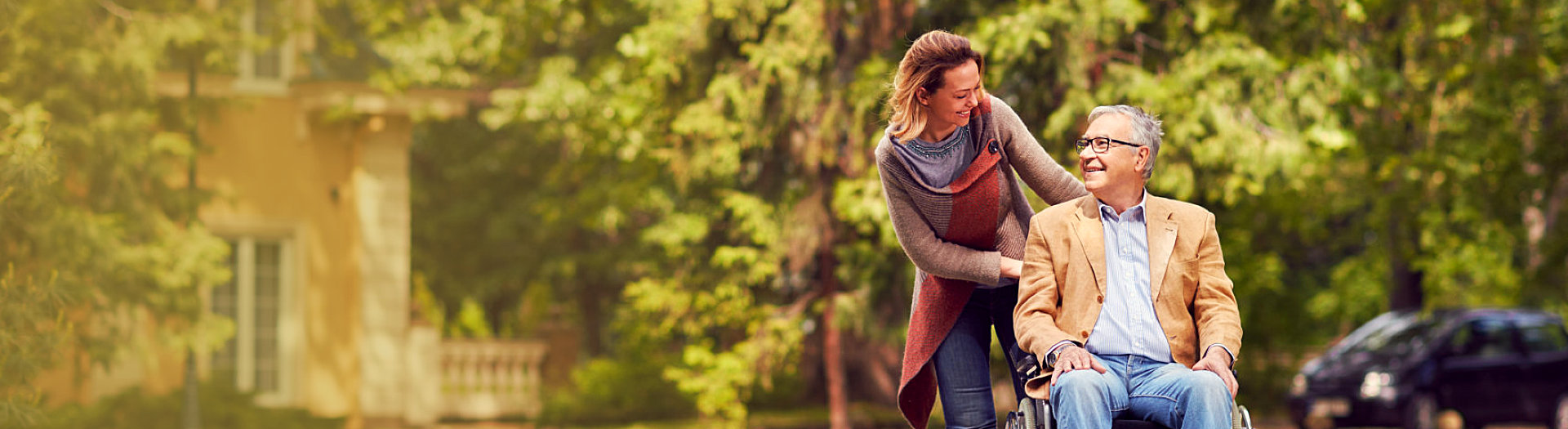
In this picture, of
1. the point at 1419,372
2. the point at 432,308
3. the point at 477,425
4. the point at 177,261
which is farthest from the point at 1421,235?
the point at 432,308

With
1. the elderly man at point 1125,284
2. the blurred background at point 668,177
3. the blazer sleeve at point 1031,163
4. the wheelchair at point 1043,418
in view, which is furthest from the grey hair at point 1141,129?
the blurred background at point 668,177

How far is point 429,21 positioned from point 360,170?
1934 millimetres

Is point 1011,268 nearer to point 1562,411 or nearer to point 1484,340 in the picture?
point 1484,340

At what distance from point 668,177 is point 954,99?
1330 centimetres

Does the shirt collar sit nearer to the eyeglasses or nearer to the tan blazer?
the tan blazer

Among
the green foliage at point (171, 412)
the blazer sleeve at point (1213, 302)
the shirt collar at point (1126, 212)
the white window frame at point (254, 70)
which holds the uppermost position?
the white window frame at point (254, 70)

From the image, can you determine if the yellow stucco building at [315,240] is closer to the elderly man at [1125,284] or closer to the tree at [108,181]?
the tree at [108,181]

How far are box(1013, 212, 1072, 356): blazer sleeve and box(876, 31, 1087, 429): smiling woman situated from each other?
13 centimetres

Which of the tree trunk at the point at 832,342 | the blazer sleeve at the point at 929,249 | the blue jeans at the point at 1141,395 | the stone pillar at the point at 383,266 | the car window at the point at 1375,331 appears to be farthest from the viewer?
the stone pillar at the point at 383,266

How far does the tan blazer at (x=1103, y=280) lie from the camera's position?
13.4 ft

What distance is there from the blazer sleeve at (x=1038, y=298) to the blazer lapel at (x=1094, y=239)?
7 cm

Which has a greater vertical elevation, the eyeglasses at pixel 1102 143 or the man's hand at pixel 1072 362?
the eyeglasses at pixel 1102 143

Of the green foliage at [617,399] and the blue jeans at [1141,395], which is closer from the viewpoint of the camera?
the blue jeans at [1141,395]

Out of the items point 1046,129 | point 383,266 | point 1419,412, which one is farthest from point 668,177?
point 1419,412
